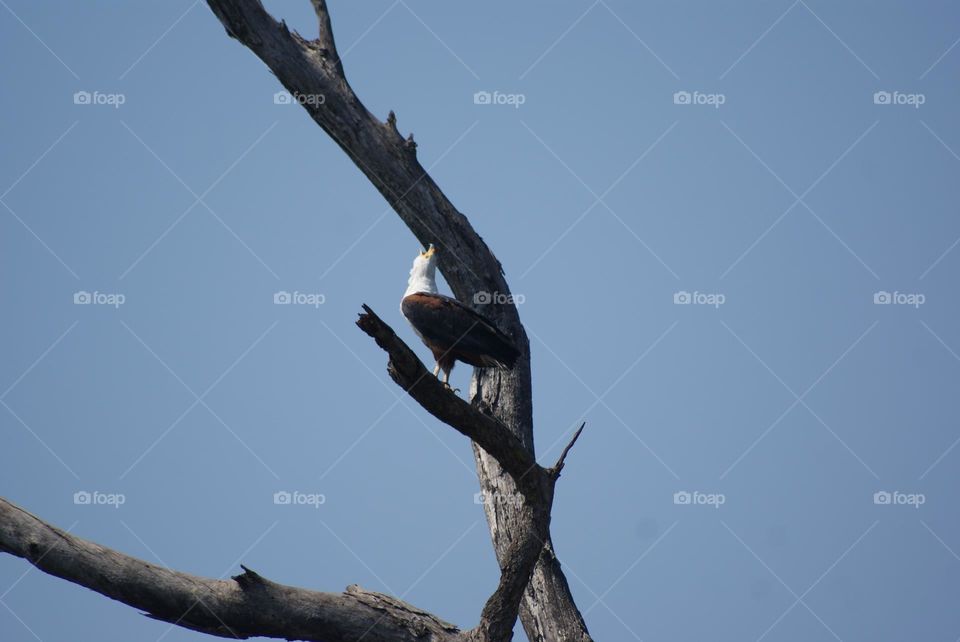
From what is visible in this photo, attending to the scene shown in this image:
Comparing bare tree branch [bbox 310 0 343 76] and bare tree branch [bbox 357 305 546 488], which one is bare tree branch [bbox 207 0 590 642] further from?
bare tree branch [bbox 357 305 546 488]

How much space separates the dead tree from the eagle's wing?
448 millimetres

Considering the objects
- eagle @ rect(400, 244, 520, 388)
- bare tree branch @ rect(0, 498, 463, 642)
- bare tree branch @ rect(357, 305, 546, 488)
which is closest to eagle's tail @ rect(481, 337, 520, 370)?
eagle @ rect(400, 244, 520, 388)

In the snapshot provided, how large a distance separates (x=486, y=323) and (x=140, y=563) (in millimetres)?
2746

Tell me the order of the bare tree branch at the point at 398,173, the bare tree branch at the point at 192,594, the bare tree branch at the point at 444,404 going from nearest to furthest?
the bare tree branch at the point at 444,404, the bare tree branch at the point at 192,594, the bare tree branch at the point at 398,173

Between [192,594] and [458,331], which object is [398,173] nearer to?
[458,331]

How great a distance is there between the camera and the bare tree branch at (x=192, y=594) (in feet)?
16.5

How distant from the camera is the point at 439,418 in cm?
492

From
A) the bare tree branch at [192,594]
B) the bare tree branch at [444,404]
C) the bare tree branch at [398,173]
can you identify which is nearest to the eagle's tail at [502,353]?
the bare tree branch at [398,173]

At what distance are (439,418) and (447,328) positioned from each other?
78.3 inches

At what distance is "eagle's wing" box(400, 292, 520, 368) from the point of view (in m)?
6.62

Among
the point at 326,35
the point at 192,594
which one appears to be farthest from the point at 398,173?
the point at 192,594

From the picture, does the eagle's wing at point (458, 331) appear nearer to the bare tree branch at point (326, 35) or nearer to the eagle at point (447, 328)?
the eagle at point (447, 328)

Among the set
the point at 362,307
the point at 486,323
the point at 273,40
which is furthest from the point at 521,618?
the point at 273,40

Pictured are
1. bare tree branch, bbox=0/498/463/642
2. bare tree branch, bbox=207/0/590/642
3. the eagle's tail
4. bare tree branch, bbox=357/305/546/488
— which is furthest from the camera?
bare tree branch, bbox=207/0/590/642
